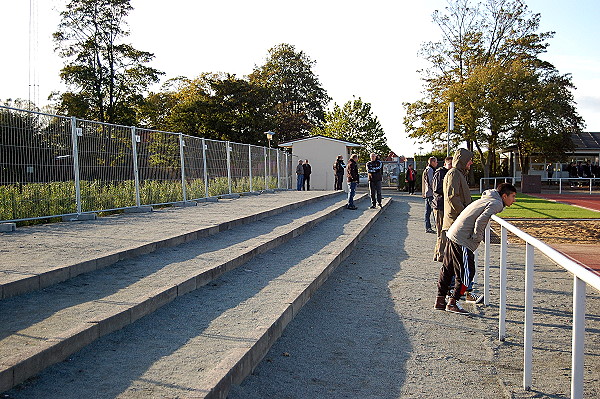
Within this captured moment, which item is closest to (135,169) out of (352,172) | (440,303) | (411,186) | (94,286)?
(352,172)

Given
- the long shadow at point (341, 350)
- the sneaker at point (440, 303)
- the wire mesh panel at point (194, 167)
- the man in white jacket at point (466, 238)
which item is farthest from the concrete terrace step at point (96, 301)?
the wire mesh panel at point (194, 167)

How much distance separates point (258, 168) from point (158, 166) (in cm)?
973

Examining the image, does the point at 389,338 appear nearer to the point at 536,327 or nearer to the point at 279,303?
the point at 279,303

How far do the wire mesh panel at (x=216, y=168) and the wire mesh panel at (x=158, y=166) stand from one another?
2.38 metres

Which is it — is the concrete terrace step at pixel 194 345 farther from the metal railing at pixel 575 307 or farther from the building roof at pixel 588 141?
the building roof at pixel 588 141

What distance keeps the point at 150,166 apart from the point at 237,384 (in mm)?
10588

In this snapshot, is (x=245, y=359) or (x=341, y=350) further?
(x=341, y=350)

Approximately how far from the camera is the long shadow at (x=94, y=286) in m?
4.60

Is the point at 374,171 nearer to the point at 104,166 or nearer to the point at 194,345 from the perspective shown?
the point at 104,166

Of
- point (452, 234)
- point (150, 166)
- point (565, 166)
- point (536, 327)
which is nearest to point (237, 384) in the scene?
point (452, 234)

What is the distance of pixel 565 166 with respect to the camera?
5288cm

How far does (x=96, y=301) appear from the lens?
5.17m

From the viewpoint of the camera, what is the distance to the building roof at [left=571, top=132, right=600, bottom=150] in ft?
185

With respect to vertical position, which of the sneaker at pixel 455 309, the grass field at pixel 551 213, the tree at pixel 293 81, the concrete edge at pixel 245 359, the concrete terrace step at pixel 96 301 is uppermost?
the tree at pixel 293 81
